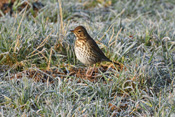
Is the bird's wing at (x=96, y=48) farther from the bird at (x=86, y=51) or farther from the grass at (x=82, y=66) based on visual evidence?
the grass at (x=82, y=66)

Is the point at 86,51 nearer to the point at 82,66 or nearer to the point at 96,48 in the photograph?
the point at 96,48

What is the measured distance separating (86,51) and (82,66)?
0.52 meters

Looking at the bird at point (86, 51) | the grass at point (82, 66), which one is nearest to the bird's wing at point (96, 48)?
the bird at point (86, 51)

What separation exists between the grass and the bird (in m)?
0.32

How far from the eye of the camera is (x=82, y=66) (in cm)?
572

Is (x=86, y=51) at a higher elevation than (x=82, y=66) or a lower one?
higher

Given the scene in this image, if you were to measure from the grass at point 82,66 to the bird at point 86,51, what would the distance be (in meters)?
0.32

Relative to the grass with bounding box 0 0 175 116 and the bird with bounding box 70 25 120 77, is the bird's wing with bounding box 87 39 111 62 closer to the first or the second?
the bird with bounding box 70 25 120 77

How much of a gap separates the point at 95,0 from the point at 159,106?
208 inches

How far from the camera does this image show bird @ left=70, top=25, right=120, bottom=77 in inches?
206

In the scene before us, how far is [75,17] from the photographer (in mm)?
7633

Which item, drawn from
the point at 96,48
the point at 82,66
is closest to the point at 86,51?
the point at 96,48

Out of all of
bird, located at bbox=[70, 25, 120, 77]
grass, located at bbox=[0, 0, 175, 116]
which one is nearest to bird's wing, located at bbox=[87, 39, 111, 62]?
bird, located at bbox=[70, 25, 120, 77]

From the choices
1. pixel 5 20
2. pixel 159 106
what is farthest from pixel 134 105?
pixel 5 20
